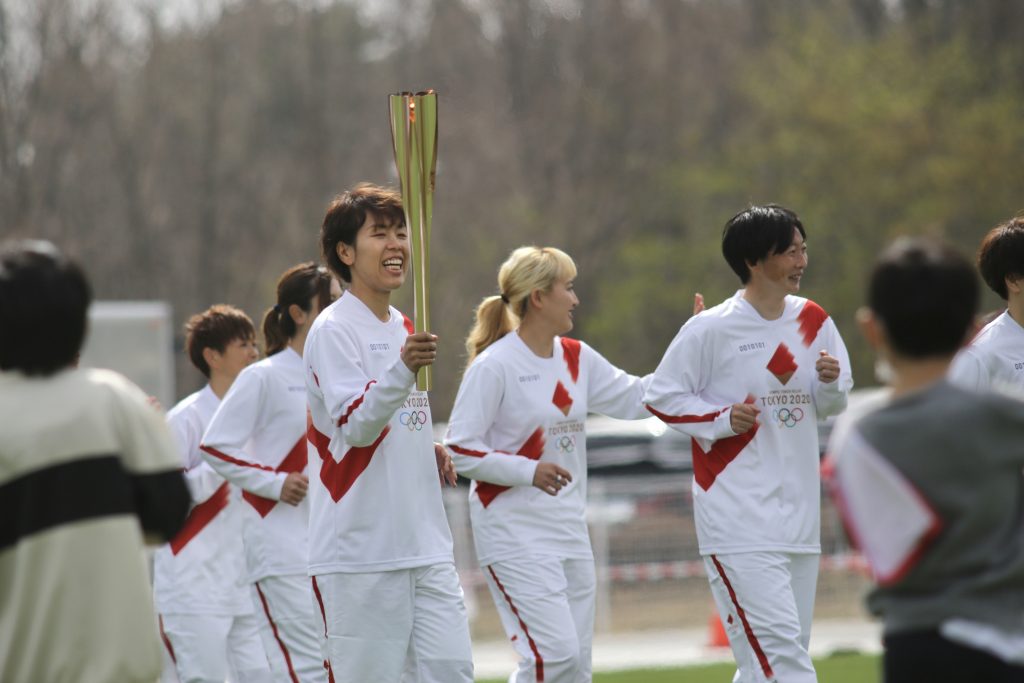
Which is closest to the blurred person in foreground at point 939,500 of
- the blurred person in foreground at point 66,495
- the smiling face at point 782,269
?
the blurred person in foreground at point 66,495

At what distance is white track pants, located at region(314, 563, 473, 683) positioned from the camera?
230 inches

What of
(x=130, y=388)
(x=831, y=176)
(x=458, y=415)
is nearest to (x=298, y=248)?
(x=831, y=176)

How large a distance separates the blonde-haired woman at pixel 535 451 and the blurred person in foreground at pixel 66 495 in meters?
2.86

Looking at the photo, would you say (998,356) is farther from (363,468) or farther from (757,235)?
(363,468)

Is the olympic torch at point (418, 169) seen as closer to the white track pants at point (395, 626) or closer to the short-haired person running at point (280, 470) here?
the white track pants at point (395, 626)

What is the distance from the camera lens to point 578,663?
6.72 meters

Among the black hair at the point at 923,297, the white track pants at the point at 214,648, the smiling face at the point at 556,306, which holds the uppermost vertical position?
the black hair at the point at 923,297

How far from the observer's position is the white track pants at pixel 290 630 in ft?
24.0

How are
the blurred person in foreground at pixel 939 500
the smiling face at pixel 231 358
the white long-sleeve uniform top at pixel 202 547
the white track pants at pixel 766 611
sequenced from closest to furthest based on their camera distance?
the blurred person in foreground at pixel 939 500 → the white track pants at pixel 766 611 → the white long-sleeve uniform top at pixel 202 547 → the smiling face at pixel 231 358

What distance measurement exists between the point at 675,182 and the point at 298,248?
21.5ft

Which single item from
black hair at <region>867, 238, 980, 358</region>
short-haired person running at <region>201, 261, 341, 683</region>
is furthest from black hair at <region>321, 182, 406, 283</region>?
black hair at <region>867, 238, 980, 358</region>

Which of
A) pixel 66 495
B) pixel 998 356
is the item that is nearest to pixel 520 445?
pixel 998 356

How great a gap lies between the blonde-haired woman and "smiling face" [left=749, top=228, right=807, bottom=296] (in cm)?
88

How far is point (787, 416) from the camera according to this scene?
6562mm
